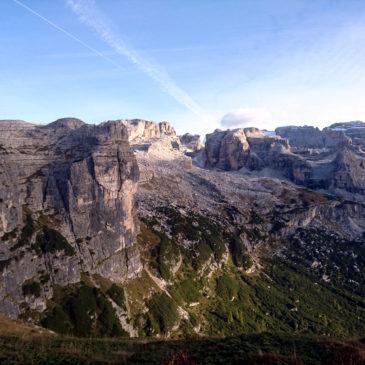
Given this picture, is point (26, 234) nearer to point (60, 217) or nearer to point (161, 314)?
point (60, 217)

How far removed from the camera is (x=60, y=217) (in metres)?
175

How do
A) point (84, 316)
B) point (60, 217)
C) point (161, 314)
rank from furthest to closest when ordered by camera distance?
point (60, 217) < point (161, 314) < point (84, 316)

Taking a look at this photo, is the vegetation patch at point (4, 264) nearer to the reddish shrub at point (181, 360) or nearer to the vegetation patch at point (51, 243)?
the vegetation patch at point (51, 243)

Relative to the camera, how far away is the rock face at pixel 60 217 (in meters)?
148

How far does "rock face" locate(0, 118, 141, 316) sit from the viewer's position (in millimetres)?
147750

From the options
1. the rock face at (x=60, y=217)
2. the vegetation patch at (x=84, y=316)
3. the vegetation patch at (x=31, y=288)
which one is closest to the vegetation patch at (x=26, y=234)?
the rock face at (x=60, y=217)

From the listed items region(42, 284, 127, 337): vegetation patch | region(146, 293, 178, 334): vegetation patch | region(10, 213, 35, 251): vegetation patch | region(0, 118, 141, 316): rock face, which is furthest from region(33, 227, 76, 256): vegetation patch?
region(146, 293, 178, 334): vegetation patch

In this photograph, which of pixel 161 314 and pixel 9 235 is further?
pixel 161 314

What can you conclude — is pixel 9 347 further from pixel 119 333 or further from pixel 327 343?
pixel 119 333

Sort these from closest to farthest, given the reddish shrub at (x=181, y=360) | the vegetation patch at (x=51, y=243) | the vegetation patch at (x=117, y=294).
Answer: the reddish shrub at (x=181, y=360) < the vegetation patch at (x=51, y=243) < the vegetation patch at (x=117, y=294)

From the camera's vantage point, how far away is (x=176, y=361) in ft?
94.6

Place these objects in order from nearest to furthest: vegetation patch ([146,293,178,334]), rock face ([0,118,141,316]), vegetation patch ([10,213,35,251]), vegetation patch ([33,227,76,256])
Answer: rock face ([0,118,141,316]) < vegetation patch ([10,213,35,251]) < vegetation patch ([33,227,76,256]) < vegetation patch ([146,293,178,334])

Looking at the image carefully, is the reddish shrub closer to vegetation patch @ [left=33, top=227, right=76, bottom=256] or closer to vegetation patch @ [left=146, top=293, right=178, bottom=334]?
vegetation patch @ [left=146, top=293, right=178, bottom=334]

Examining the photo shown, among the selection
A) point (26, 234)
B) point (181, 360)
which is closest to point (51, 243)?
point (26, 234)
